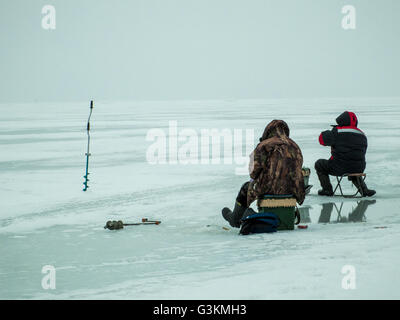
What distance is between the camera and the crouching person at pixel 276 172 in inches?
251

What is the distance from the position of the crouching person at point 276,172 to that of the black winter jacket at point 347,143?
286 cm

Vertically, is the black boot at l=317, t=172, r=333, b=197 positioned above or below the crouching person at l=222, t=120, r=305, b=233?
below

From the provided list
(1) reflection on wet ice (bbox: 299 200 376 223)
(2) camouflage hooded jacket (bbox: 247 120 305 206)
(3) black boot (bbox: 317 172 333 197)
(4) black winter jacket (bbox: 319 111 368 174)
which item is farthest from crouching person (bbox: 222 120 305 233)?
(3) black boot (bbox: 317 172 333 197)

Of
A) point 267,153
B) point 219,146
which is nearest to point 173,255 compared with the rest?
point 267,153

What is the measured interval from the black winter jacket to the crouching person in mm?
2862

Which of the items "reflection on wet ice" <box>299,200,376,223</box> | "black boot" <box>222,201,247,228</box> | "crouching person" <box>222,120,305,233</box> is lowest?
"reflection on wet ice" <box>299,200,376,223</box>

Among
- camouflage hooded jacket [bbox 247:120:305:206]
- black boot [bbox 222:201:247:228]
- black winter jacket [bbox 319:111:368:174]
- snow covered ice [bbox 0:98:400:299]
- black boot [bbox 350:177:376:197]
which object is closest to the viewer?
snow covered ice [bbox 0:98:400:299]

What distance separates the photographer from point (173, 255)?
5867mm

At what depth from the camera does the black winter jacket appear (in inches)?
360

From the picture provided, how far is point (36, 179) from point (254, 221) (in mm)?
6860

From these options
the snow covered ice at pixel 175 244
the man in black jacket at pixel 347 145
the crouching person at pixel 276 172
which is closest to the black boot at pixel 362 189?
the man in black jacket at pixel 347 145

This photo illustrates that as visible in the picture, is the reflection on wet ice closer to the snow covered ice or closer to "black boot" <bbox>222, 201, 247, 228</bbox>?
the snow covered ice

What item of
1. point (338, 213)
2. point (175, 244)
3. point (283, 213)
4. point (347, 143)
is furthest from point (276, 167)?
point (347, 143)
